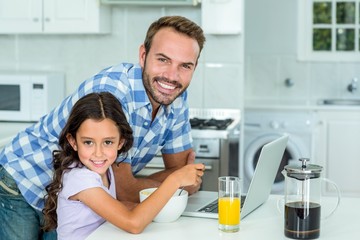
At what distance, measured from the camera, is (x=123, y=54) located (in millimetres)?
4613

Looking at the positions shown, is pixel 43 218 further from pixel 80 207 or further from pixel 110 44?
pixel 110 44

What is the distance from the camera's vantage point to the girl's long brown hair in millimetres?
2084

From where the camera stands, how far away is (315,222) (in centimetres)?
192

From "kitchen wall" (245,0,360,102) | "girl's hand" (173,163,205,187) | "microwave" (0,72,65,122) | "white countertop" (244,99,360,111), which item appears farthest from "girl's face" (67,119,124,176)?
"kitchen wall" (245,0,360,102)

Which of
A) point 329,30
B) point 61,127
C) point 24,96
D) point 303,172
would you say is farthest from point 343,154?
point 303,172

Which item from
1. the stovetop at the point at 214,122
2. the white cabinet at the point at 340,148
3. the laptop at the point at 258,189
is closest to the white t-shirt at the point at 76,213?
the laptop at the point at 258,189

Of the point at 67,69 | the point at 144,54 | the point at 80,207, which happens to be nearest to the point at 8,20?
the point at 67,69

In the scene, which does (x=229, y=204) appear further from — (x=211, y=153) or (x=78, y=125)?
(x=211, y=153)

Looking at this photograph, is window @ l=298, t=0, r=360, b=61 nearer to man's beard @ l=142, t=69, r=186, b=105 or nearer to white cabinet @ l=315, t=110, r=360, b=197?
white cabinet @ l=315, t=110, r=360, b=197

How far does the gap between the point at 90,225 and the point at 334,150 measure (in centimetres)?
374

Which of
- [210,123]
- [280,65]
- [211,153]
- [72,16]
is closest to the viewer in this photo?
[211,153]

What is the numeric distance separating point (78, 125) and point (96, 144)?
78mm

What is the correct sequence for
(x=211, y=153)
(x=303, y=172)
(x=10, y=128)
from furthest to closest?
(x=10, y=128) < (x=211, y=153) < (x=303, y=172)

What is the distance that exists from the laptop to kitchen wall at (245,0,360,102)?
3719 millimetres
